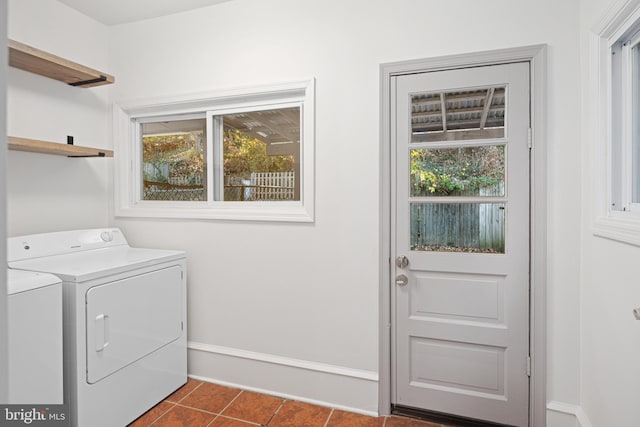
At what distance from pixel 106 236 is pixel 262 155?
50.9 inches

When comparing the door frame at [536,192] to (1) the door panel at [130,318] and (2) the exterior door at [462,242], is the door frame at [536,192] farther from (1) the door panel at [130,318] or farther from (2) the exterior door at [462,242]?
(1) the door panel at [130,318]

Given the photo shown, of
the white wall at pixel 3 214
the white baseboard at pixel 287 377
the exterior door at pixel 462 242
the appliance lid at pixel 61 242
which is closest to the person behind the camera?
the white wall at pixel 3 214

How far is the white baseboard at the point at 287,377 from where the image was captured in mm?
2189

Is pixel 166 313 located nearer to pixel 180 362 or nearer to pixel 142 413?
pixel 180 362

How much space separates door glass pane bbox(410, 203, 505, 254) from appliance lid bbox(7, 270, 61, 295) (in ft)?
6.29

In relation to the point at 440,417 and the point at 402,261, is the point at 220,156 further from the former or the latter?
the point at 440,417

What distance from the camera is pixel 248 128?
257cm

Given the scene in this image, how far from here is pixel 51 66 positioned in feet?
7.30

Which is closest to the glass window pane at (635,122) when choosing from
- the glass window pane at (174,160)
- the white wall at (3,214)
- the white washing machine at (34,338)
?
the white wall at (3,214)

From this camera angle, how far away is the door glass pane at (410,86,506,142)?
1.97m

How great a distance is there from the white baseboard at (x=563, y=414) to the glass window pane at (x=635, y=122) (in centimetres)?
113

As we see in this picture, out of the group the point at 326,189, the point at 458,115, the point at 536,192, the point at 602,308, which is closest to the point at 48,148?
the point at 326,189

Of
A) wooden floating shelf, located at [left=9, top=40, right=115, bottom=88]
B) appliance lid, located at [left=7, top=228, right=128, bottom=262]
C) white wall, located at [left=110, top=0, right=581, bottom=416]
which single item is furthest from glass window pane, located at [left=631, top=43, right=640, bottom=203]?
appliance lid, located at [left=7, top=228, right=128, bottom=262]

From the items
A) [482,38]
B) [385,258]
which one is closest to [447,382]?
[385,258]
